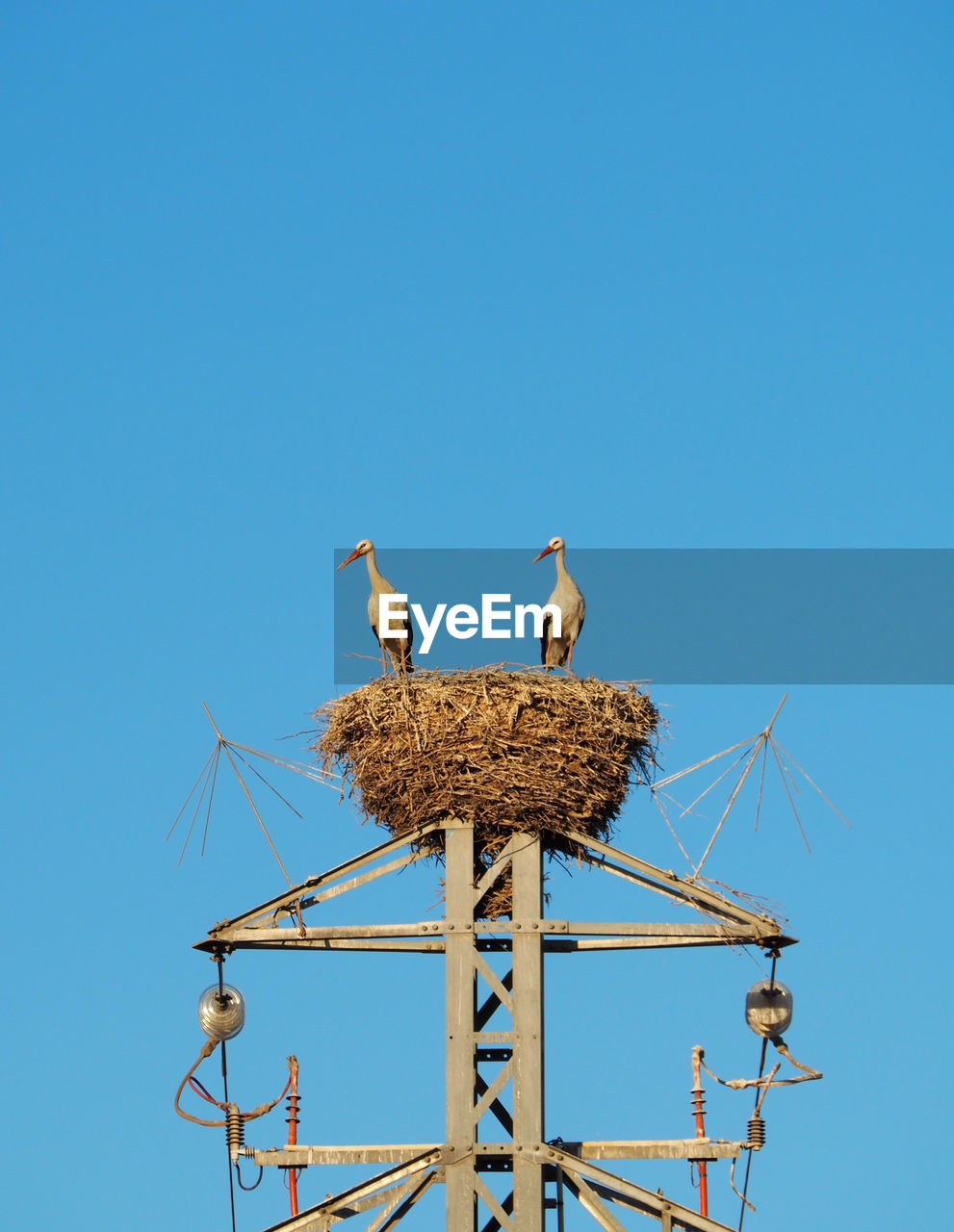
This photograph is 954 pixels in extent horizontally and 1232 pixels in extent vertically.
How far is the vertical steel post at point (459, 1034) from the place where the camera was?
13766 millimetres

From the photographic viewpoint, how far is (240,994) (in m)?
14.6

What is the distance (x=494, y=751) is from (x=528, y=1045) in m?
2.21

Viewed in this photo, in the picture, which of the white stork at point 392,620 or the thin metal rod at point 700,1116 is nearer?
the thin metal rod at point 700,1116

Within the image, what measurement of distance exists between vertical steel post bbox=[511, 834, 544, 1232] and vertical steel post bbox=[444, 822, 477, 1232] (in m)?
0.30

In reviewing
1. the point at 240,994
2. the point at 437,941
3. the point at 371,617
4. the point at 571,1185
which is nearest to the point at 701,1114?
the point at 571,1185

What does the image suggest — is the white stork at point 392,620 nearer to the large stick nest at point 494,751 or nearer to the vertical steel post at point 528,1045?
the large stick nest at point 494,751

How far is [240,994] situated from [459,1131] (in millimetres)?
1836

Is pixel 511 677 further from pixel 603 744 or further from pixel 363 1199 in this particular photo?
pixel 363 1199

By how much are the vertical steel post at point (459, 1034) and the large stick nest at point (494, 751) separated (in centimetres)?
38

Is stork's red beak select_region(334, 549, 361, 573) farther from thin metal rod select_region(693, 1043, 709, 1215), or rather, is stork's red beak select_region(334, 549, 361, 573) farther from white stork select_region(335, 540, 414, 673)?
thin metal rod select_region(693, 1043, 709, 1215)

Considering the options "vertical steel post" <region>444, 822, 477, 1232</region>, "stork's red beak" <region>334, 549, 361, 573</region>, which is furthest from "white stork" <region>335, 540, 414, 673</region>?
"vertical steel post" <region>444, 822, 477, 1232</region>

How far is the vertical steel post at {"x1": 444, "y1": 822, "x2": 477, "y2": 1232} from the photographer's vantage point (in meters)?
13.8

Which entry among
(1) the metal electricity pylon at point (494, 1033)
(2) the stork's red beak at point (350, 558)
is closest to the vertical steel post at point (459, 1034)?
(1) the metal electricity pylon at point (494, 1033)

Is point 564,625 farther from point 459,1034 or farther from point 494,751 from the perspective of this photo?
point 459,1034
